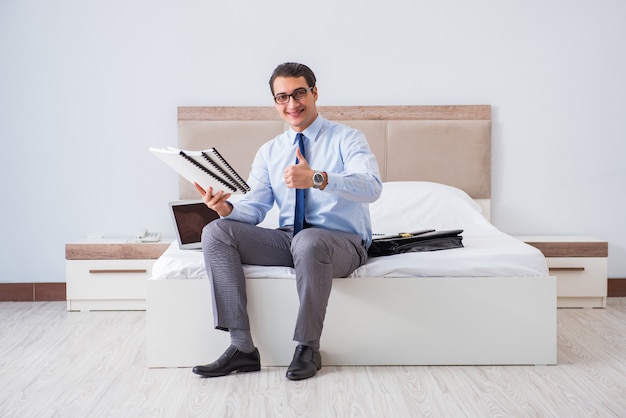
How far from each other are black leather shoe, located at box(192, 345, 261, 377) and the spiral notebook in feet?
1.76

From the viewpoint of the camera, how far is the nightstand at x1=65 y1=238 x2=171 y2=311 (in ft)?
11.7

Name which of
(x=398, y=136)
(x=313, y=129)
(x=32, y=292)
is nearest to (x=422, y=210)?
(x=398, y=136)

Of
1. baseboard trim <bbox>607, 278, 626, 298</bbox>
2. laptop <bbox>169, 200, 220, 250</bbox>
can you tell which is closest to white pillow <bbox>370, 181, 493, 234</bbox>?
laptop <bbox>169, 200, 220, 250</bbox>

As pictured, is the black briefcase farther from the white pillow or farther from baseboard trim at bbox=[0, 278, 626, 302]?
baseboard trim at bbox=[0, 278, 626, 302]

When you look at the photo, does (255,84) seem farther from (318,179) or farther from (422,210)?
(318,179)

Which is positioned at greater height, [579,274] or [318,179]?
[318,179]

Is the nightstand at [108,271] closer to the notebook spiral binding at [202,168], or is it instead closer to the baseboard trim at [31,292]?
the baseboard trim at [31,292]

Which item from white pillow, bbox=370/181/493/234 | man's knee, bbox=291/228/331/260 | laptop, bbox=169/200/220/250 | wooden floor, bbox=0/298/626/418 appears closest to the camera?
wooden floor, bbox=0/298/626/418

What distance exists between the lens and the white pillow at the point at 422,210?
3365 mm

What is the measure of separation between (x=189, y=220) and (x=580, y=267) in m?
1.90

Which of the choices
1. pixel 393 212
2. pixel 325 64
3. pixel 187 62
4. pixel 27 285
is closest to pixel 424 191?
pixel 393 212

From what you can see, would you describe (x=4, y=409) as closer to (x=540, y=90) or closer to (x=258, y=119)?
(x=258, y=119)

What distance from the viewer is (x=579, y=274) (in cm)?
359

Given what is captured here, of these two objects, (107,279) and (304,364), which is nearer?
(304,364)
